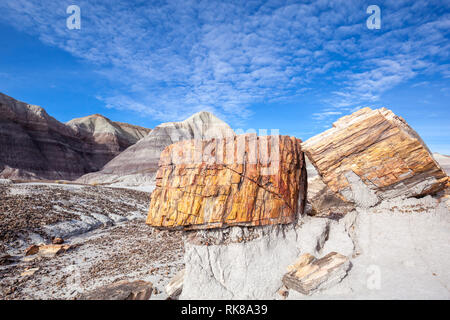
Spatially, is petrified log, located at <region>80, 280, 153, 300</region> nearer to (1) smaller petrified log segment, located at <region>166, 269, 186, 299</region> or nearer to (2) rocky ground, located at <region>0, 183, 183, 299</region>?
(2) rocky ground, located at <region>0, 183, 183, 299</region>

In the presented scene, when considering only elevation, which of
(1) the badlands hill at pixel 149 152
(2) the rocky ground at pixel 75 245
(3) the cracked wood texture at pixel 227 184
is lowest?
(2) the rocky ground at pixel 75 245

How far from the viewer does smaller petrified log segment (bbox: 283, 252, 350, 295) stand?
3.85m

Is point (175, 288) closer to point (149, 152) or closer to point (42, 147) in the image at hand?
point (149, 152)

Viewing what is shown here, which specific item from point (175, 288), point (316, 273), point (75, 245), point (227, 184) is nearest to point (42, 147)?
point (75, 245)

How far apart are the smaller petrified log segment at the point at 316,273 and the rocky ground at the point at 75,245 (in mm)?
2485

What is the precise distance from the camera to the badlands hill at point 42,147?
36.4 m

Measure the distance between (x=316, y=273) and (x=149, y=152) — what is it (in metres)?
44.8

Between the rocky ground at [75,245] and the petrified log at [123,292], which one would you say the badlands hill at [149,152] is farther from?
the petrified log at [123,292]

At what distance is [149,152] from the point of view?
1802 inches

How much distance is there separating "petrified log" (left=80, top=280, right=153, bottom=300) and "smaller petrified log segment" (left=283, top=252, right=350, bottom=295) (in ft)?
8.40

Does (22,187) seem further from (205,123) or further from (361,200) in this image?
(205,123)

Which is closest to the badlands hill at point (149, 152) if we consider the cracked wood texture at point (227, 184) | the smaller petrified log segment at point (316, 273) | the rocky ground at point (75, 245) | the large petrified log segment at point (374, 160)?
the rocky ground at point (75, 245)

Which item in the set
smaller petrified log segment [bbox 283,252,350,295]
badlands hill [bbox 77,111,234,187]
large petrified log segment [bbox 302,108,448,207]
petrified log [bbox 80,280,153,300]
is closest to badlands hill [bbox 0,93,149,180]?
badlands hill [bbox 77,111,234,187]
